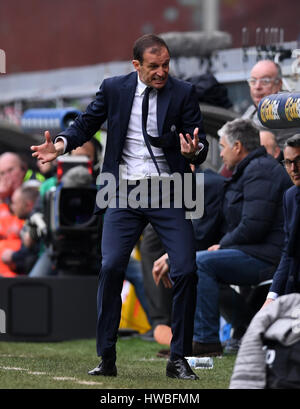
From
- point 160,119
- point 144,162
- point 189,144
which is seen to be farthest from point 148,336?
point 189,144

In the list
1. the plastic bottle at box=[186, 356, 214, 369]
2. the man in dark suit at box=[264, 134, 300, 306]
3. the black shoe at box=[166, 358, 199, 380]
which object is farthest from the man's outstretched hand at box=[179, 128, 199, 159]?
the plastic bottle at box=[186, 356, 214, 369]

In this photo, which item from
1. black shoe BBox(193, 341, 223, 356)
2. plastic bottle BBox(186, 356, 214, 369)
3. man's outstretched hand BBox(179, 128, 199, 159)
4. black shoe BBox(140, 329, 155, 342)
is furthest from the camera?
black shoe BBox(140, 329, 155, 342)

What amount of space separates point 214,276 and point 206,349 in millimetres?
469

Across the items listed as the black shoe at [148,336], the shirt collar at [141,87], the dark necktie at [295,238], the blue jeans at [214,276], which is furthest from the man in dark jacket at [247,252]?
the shirt collar at [141,87]

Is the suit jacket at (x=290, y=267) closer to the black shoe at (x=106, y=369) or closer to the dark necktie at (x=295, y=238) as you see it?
the dark necktie at (x=295, y=238)

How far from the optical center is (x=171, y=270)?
6.38 m

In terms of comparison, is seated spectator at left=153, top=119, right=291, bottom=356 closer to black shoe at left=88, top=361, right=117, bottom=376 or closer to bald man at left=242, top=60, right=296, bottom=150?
bald man at left=242, top=60, right=296, bottom=150

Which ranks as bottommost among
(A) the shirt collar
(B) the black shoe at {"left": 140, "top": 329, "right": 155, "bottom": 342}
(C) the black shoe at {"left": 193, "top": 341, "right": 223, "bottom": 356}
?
(B) the black shoe at {"left": 140, "top": 329, "right": 155, "bottom": 342}

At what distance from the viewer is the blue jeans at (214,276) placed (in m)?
7.89

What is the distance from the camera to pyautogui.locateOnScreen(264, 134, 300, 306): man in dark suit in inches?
253

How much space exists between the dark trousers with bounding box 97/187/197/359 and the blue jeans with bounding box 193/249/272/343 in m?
1.49

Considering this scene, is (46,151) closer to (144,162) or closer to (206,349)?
(144,162)
